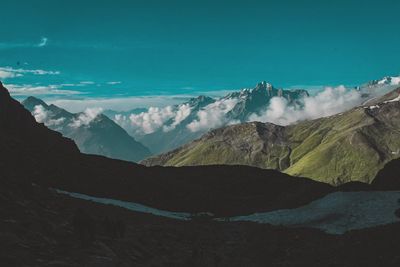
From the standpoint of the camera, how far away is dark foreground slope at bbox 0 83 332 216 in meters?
66.5

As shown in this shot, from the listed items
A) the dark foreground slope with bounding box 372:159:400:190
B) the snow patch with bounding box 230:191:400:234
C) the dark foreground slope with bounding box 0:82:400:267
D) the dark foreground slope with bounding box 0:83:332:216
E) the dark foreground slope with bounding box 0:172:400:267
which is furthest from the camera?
the dark foreground slope with bounding box 0:83:332:216

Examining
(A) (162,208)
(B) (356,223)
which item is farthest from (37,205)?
(A) (162,208)

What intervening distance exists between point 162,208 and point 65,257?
164ft

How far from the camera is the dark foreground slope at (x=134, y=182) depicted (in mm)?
66500

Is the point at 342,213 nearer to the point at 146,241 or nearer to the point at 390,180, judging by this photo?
the point at 390,180

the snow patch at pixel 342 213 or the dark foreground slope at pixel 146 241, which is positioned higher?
the dark foreground slope at pixel 146 241

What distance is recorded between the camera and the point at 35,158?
72312 mm

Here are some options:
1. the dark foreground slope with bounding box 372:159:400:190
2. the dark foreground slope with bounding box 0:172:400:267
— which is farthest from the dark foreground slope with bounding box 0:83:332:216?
the dark foreground slope with bounding box 0:172:400:267

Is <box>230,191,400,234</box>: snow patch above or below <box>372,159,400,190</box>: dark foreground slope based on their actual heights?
below

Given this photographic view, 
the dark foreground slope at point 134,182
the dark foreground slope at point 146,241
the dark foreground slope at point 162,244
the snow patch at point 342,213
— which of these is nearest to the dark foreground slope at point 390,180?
the snow patch at point 342,213

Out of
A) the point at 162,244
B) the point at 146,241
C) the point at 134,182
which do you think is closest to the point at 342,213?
the point at 162,244

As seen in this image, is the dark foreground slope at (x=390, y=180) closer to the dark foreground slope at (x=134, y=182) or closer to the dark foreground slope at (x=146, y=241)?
the dark foreground slope at (x=134, y=182)

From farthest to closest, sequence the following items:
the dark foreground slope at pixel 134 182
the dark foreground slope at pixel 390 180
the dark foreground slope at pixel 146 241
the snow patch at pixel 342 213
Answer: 1. the dark foreground slope at pixel 134 182
2. the dark foreground slope at pixel 390 180
3. the snow patch at pixel 342 213
4. the dark foreground slope at pixel 146 241

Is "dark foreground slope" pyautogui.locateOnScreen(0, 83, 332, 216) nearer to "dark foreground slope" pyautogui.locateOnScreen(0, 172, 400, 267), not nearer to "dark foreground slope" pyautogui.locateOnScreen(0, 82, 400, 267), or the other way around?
"dark foreground slope" pyautogui.locateOnScreen(0, 82, 400, 267)
